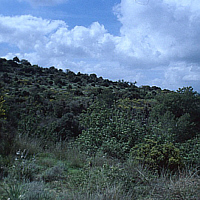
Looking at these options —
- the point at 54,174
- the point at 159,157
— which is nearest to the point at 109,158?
the point at 159,157

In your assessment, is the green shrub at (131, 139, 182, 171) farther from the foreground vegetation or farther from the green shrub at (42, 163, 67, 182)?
the green shrub at (42, 163, 67, 182)

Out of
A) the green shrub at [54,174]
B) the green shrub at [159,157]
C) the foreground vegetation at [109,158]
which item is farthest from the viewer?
the green shrub at [159,157]

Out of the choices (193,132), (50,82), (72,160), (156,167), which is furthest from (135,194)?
(50,82)

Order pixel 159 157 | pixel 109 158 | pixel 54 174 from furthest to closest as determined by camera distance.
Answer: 1. pixel 109 158
2. pixel 159 157
3. pixel 54 174

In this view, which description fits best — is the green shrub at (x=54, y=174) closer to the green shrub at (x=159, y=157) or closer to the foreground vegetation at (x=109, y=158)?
the foreground vegetation at (x=109, y=158)

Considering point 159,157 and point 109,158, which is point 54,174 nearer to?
point 109,158

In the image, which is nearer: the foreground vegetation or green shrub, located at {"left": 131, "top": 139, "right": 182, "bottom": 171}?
the foreground vegetation

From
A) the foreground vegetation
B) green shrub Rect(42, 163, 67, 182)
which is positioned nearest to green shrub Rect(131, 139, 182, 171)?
the foreground vegetation

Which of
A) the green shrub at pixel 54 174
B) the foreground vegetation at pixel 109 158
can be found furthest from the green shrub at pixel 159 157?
the green shrub at pixel 54 174

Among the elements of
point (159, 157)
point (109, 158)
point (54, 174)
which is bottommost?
point (54, 174)

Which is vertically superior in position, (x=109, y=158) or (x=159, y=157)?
(x=159, y=157)

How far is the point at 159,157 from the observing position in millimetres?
6602

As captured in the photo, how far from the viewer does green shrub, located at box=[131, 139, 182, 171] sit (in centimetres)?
652

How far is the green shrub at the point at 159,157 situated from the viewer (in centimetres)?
652
